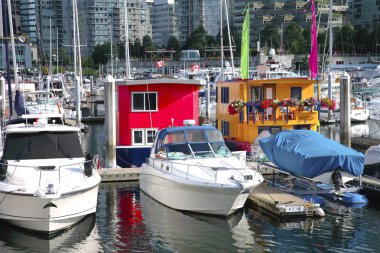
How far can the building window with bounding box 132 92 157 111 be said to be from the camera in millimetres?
28719

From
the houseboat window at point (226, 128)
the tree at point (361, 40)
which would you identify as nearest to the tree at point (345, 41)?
the tree at point (361, 40)

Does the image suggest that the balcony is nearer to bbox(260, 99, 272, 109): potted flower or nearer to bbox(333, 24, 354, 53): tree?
bbox(260, 99, 272, 109): potted flower

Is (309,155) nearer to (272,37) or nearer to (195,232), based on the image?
(195,232)

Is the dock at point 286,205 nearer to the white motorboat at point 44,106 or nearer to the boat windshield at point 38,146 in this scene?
the boat windshield at point 38,146

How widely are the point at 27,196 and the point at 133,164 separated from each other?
1140cm

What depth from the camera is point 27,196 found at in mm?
17859

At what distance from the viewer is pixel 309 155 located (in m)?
22.3

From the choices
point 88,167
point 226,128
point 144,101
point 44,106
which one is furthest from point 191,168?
point 44,106

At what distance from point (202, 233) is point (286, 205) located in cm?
331

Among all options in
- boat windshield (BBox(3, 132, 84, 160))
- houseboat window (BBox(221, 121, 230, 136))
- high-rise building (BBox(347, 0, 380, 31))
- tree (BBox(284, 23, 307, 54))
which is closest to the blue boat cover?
houseboat window (BBox(221, 121, 230, 136))

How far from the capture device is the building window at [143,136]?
94.3ft

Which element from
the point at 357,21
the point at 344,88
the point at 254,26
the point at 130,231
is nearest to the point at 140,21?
the point at 254,26

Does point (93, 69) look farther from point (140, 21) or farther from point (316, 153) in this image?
→ point (316, 153)

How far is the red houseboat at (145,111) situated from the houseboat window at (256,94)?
3.95m
